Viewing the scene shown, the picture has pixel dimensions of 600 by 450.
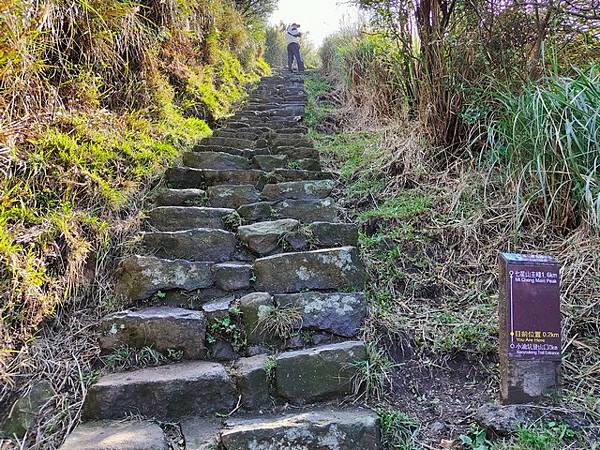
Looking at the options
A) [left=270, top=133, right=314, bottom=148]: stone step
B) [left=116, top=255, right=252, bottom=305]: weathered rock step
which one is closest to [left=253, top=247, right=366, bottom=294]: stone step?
[left=116, top=255, right=252, bottom=305]: weathered rock step

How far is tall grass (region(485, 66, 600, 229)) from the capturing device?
7.77ft

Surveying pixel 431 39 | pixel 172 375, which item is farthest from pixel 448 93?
pixel 172 375

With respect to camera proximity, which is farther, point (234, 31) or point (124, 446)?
point (234, 31)

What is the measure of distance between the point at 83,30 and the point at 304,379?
2632 mm

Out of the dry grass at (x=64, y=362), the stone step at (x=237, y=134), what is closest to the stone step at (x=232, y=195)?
the dry grass at (x=64, y=362)

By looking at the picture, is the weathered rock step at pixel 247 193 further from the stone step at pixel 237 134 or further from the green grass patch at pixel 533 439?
the green grass patch at pixel 533 439

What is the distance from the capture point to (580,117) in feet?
8.04

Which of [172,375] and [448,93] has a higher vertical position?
[448,93]

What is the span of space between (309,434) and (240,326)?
0.69 m

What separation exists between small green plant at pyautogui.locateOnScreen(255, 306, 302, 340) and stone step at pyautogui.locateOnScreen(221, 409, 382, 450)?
485 millimetres

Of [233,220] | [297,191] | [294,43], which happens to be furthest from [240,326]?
[294,43]

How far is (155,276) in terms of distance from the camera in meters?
2.38

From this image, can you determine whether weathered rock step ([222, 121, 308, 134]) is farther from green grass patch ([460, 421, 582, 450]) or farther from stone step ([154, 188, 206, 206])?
green grass patch ([460, 421, 582, 450])

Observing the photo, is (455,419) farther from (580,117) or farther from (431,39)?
(431,39)
